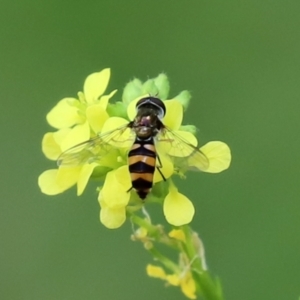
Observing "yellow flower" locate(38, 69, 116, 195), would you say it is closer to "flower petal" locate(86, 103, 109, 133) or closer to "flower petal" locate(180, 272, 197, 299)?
"flower petal" locate(86, 103, 109, 133)

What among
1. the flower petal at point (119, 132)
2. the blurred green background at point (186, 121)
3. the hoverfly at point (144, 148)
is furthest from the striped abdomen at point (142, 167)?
the blurred green background at point (186, 121)

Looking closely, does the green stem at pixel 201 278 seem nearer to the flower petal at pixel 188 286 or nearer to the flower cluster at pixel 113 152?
the flower petal at pixel 188 286

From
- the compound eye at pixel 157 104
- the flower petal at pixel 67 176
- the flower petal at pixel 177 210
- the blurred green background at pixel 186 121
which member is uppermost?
the blurred green background at pixel 186 121

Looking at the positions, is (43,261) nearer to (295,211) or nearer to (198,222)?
(198,222)

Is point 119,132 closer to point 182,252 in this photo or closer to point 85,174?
point 85,174

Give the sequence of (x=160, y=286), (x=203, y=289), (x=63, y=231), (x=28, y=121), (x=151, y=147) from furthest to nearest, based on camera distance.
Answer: (x=28, y=121) → (x=63, y=231) → (x=160, y=286) → (x=203, y=289) → (x=151, y=147)

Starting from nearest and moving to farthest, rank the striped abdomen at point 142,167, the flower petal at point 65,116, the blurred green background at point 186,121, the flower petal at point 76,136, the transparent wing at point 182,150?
1. the striped abdomen at point 142,167
2. the transparent wing at point 182,150
3. the flower petal at point 76,136
4. the flower petal at point 65,116
5. the blurred green background at point 186,121

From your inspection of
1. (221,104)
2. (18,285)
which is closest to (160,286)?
(18,285)
